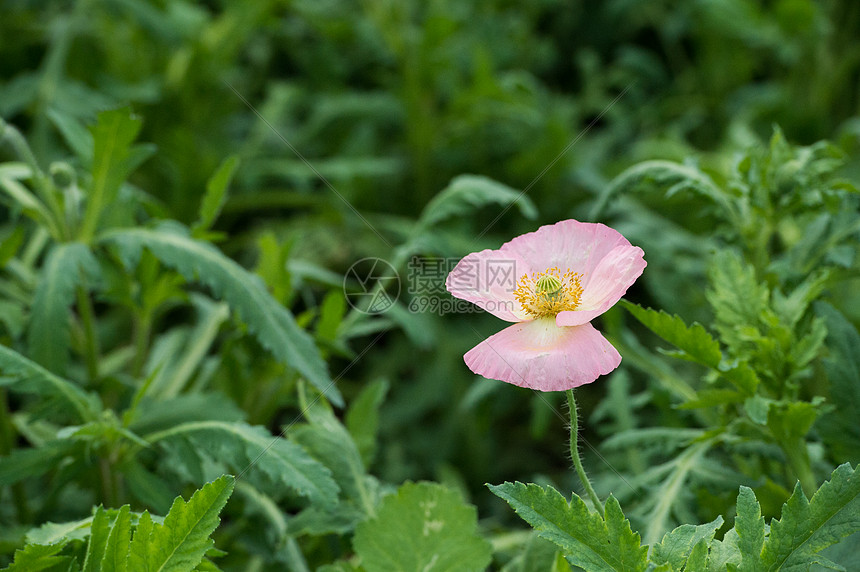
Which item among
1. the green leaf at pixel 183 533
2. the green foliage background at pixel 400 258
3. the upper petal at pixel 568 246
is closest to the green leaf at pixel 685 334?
the green foliage background at pixel 400 258

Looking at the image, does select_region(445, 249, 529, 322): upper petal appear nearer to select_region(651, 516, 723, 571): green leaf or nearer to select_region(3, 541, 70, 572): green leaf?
select_region(651, 516, 723, 571): green leaf

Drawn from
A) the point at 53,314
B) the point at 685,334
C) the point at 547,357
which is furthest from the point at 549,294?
the point at 53,314

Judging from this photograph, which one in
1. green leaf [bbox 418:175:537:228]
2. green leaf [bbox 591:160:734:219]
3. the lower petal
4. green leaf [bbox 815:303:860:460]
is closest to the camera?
the lower petal

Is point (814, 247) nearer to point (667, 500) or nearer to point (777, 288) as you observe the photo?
point (777, 288)

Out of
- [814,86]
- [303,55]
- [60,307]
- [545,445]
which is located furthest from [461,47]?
[60,307]

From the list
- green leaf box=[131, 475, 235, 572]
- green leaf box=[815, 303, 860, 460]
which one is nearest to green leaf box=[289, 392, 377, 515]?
green leaf box=[131, 475, 235, 572]

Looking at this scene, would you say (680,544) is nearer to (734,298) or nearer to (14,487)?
(734,298)

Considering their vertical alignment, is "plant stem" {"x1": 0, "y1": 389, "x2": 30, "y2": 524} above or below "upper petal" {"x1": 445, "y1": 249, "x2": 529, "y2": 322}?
below
